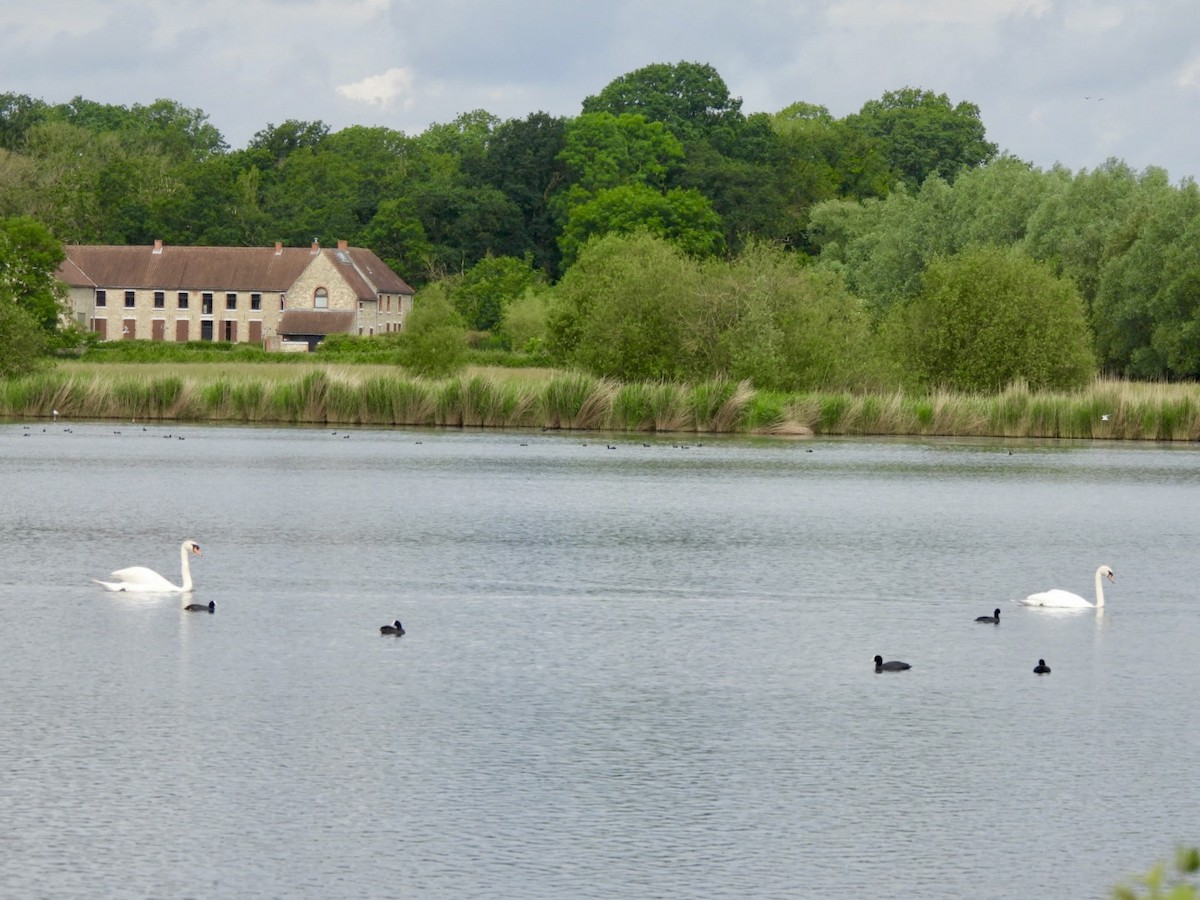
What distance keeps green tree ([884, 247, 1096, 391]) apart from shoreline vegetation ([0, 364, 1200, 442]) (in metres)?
2.36

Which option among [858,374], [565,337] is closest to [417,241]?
[565,337]

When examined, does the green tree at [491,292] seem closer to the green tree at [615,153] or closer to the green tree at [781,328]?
the green tree at [615,153]

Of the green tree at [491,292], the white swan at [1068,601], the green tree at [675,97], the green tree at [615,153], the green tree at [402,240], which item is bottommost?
the white swan at [1068,601]

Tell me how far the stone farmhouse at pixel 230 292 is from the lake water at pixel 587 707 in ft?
309

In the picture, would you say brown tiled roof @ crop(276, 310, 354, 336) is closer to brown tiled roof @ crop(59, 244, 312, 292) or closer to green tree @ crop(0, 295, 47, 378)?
brown tiled roof @ crop(59, 244, 312, 292)

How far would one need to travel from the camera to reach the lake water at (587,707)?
10.7 m

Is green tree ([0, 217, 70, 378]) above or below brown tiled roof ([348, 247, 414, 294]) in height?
below

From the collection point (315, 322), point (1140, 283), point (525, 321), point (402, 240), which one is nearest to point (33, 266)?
point (525, 321)

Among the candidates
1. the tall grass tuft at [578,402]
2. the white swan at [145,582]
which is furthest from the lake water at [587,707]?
the tall grass tuft at [578,402]

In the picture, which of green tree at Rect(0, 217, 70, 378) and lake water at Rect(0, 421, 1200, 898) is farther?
green tree at Rect(0, 217, 70, 378)

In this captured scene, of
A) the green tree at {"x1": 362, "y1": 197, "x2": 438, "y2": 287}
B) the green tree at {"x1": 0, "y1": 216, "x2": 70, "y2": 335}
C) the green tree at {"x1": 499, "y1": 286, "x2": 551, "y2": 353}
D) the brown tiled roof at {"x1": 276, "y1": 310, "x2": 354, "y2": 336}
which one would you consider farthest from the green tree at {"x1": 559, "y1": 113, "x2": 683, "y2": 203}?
the green tree at {"x1": 0, "y1": 216, "x2": 70, "y2": 335}

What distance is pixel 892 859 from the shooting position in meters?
10.8

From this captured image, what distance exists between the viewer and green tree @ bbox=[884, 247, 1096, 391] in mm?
62531

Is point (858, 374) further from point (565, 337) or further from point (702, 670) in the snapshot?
point (702, 670)
